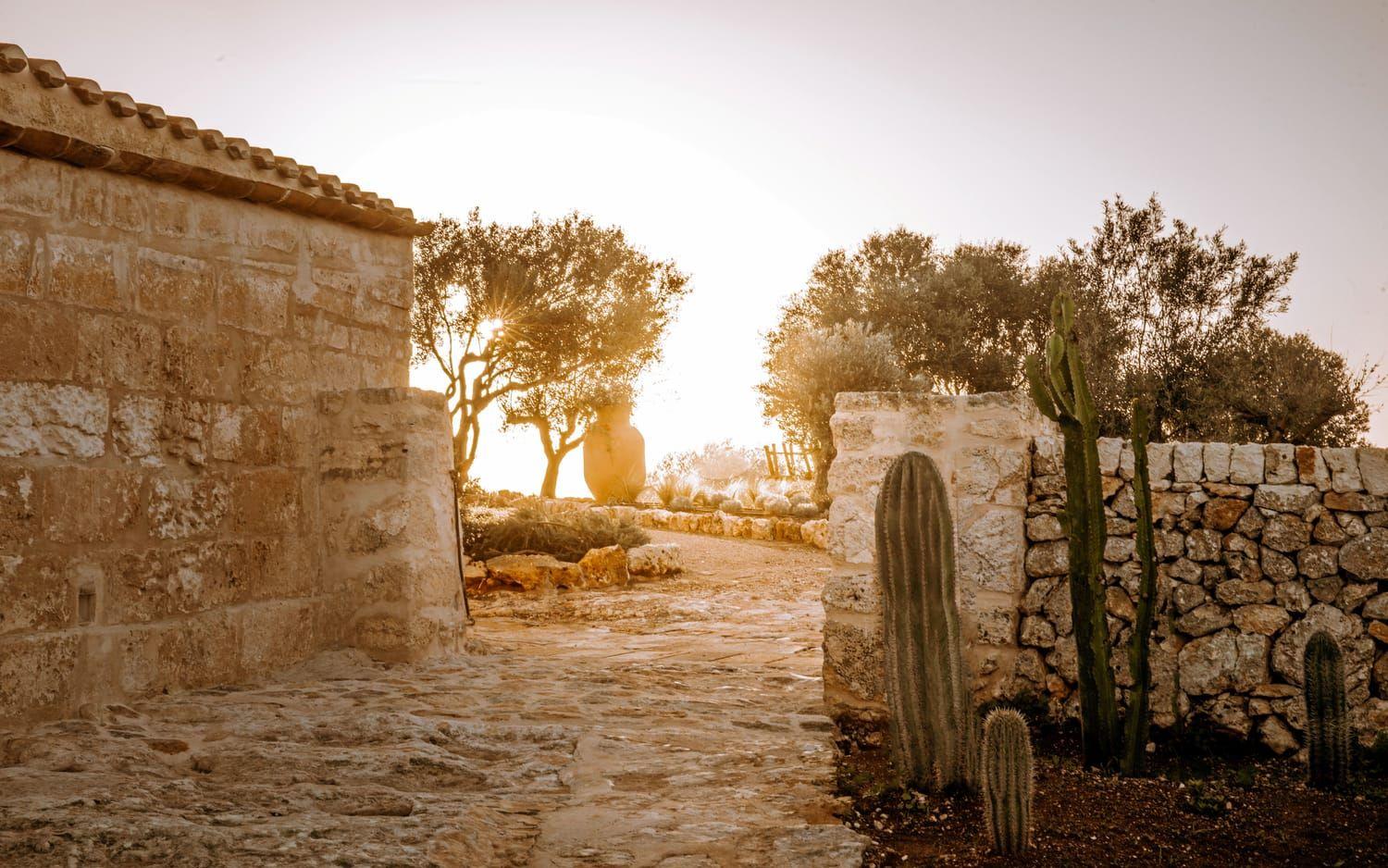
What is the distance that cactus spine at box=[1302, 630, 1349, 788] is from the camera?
13.4ft

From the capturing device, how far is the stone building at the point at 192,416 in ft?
15.3

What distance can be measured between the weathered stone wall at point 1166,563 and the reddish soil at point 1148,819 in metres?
0.48

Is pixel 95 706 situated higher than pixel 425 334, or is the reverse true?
pixel 425 334

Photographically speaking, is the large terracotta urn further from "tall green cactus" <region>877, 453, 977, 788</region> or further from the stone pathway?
"tall green cactus" <region>877, 453, 977, 788</region>

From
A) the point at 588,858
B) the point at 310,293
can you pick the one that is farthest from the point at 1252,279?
the point at 588,858

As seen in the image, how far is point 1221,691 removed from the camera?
469 cm

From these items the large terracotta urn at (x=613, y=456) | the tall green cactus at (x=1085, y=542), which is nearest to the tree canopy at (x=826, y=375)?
the large terracotta urn at (x=613, y=456)

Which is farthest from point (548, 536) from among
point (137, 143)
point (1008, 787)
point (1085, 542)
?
point (1008, 787)

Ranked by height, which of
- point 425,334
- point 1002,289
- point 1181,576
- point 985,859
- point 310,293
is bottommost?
point 985,859

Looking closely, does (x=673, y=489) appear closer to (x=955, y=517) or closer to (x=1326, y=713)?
(x=955, y=517)

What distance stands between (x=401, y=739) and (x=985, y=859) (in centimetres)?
245

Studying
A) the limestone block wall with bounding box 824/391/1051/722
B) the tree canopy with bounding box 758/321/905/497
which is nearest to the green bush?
the tree canopy with bounding box 758/321/905/497

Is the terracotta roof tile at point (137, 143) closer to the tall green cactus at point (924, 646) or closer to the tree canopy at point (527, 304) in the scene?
the tall green cactus at point (924, 646)

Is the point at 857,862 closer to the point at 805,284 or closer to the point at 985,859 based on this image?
the point at 985,859
